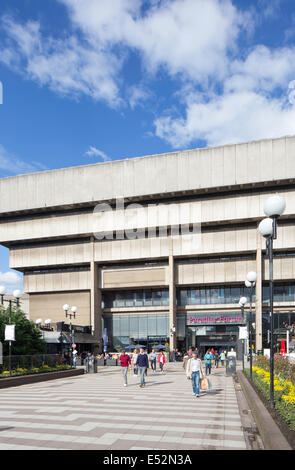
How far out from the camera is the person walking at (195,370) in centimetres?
1599

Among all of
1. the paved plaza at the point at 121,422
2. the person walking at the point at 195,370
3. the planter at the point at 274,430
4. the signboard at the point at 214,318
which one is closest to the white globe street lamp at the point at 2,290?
the paved plaza at the point at 121,422

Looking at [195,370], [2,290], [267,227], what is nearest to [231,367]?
[195,370]

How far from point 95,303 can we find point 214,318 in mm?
16684

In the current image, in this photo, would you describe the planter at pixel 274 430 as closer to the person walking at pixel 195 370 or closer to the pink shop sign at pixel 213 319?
the person walking at pixel 195 370

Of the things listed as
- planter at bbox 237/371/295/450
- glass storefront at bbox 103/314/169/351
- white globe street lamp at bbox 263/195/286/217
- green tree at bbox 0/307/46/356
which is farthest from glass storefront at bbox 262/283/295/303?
planter at bbox 237/371/295/450

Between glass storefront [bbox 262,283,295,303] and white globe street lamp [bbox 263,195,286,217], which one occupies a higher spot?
white globe street lamp [bbox 263,195,286,217]

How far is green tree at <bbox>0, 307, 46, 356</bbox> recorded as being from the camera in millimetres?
29141

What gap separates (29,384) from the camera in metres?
23.3

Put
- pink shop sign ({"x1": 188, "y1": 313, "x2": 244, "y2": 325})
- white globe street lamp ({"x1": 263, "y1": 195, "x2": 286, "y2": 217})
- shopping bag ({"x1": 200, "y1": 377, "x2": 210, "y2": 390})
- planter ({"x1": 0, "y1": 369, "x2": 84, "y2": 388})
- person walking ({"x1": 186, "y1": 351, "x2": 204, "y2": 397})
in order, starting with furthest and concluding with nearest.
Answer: pink shop sign ({"x1": 188, "y1": 313, "x2": 244, "y2": 325}) → planter ({"x1": 0, "y1": 369, "x2": 84, "y2": 388}) → shopping bag ({"x1": 200, "y1": 377, "x2": 210, "y2": 390}) → person walking ({"x1": 186, "y1": 351, "x2": 204, "y2": 397}) → white globe street lamp ({"x1": 263, "y1": 195, "x2": 286, "y2": 217})

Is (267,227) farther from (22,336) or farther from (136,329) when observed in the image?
(136,329)

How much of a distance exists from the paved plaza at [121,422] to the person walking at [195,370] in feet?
1.60
